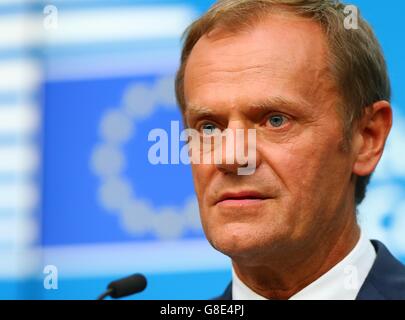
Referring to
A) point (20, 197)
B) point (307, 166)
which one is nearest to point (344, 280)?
point (307, 166)

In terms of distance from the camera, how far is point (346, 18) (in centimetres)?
179

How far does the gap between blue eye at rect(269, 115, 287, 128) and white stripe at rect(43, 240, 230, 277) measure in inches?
24.3

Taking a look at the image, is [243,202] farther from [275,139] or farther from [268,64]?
[268,64]

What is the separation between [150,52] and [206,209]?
0.79 meters

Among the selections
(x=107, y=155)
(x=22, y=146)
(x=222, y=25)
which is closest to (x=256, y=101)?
(x=222, y=25)

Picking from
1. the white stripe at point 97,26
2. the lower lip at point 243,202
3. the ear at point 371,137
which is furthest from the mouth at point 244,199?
the white stripe at point 97,26

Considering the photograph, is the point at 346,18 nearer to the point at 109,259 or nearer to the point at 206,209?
the point at 206,209

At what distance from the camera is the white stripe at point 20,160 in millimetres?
2344

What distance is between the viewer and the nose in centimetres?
161

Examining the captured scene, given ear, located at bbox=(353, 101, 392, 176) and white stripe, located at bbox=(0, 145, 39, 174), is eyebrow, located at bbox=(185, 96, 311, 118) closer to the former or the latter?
ear, located at bbox=(353, 101, 392, 176)

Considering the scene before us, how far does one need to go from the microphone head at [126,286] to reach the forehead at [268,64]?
1.40 ft

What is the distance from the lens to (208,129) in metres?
1.76
